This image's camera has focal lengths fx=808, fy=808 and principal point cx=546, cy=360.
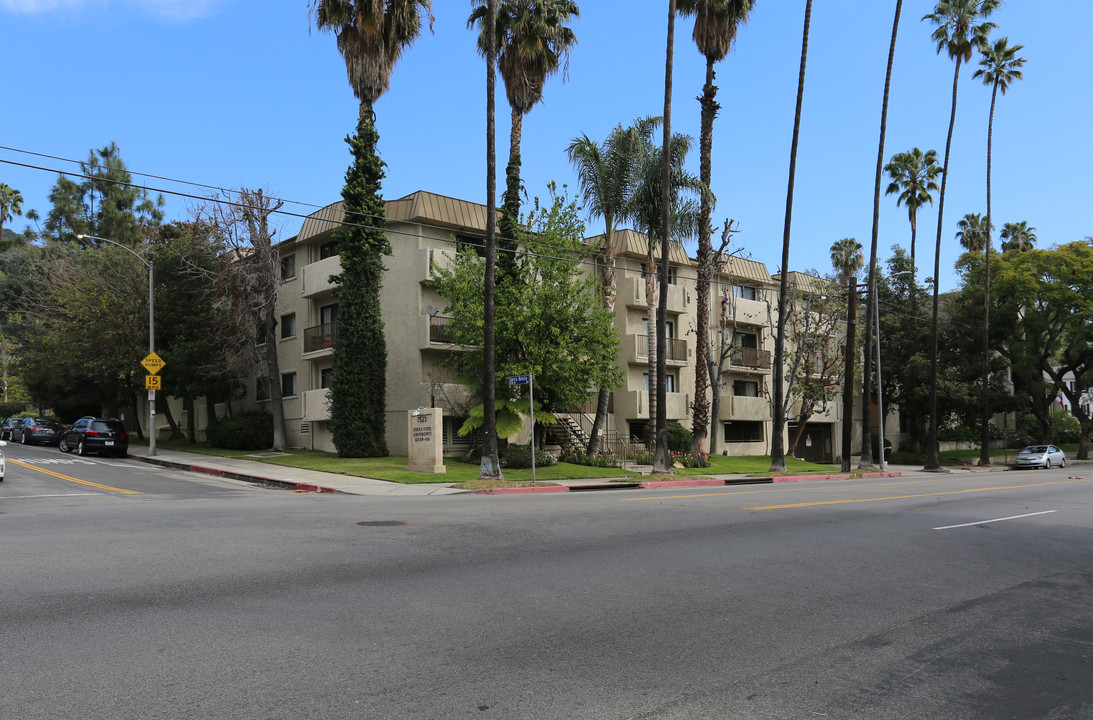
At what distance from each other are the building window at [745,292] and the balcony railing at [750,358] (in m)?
3.33

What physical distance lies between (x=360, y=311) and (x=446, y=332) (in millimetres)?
3411

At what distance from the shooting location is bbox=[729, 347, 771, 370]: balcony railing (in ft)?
146

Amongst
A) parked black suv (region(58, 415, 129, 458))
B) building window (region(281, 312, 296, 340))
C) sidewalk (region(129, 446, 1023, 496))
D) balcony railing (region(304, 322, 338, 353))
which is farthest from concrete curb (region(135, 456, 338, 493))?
building window (region(281, 312, 296, 340))

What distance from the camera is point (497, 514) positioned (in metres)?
13.7

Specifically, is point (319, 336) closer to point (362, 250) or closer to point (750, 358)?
point (362, 250)

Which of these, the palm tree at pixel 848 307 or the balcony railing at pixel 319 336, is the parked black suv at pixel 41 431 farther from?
the palm tree at pixel 848 307

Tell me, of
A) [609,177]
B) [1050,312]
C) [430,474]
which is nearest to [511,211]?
[609,177]

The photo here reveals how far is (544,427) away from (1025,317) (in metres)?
35.6

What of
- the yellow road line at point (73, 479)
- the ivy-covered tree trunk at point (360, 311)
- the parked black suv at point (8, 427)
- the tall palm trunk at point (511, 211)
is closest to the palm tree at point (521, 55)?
the tall palm trunk at point (511, 211)

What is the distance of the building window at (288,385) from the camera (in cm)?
3831

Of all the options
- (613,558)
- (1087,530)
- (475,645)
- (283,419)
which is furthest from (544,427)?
(475,645)

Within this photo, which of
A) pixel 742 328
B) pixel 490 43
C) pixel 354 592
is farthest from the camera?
pixel 742 328

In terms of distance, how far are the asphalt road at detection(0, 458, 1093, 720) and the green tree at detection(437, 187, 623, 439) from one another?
16248 millimetres

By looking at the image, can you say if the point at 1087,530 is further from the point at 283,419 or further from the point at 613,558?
the point at 283,419
